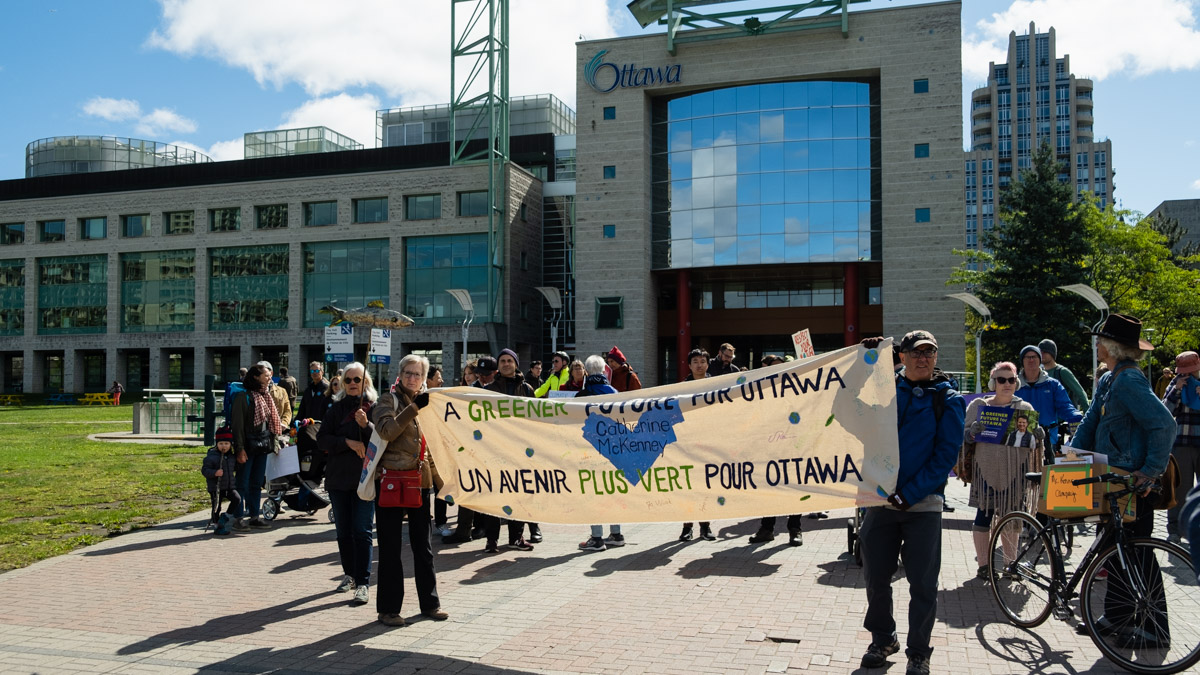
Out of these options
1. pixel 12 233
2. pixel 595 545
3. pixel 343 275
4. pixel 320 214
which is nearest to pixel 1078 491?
pixel 595 545

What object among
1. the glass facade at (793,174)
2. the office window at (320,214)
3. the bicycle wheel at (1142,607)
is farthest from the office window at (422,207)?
the bicycle wheel at (1142,607)

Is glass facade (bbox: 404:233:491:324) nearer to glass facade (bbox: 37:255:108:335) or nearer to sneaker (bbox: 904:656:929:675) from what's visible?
glass facade (bbox: 37:255:108:335)

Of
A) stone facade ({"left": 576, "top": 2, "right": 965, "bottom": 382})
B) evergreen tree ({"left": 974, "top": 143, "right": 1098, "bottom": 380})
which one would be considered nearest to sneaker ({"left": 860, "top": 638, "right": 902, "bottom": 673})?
evergreen tree ({"left": 974, "top": 143, "right": 1098, "bottom": 380})

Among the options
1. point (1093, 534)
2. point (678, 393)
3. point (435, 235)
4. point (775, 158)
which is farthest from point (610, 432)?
point (435, 235)

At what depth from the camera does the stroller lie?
12.0 metres

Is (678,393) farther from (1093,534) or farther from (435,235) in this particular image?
(435,235)

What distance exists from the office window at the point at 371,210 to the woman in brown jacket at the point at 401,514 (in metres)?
54.6

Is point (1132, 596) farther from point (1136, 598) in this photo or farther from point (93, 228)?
point (93, 228)

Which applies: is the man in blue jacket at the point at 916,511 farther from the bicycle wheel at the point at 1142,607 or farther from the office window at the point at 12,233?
the office window at the point at 12,233

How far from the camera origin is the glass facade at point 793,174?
165 ft

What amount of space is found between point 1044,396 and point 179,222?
218ft

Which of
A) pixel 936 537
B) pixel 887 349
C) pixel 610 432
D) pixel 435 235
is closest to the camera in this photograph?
pixel 936 537

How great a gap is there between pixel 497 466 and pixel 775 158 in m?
46.2

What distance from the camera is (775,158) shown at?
50.6m
